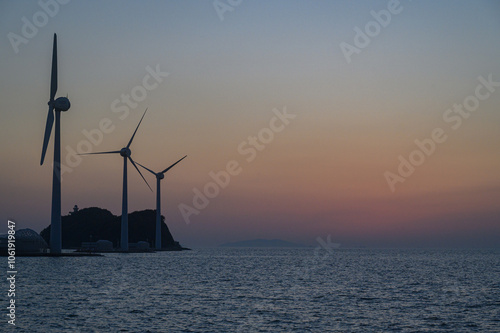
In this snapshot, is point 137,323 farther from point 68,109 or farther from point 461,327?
point 68,109

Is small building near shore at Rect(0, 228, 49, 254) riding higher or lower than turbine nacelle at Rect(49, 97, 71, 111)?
lower

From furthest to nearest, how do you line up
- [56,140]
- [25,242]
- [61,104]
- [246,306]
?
1. [25,242]
2. [61,104]
3. [56,140]
4. [246,306]

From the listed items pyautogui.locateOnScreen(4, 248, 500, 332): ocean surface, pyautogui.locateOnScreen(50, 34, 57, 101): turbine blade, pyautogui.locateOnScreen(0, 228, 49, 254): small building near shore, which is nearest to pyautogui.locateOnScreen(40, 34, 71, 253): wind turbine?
pyautogui.locateOnScreen(50, 34, 57, 101): turbine blade

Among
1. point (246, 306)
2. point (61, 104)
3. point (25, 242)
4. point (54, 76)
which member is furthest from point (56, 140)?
point (246, 306)

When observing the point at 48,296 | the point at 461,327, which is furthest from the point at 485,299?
the point at 48,296

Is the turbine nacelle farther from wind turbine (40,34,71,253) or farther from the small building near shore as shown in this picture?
the small building near shore

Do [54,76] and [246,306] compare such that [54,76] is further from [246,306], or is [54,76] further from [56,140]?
[246,306]

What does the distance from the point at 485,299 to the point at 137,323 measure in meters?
46.4

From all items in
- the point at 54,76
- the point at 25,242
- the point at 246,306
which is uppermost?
the point at 54,76

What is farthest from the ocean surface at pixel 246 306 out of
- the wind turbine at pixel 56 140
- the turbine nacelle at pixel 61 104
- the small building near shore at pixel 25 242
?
the small building near shore at pixel 25 242

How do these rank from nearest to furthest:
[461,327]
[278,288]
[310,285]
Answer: [461,327] → [278,288] → [310,285]

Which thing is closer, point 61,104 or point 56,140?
point 56,140

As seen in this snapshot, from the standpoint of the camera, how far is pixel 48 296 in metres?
70.1

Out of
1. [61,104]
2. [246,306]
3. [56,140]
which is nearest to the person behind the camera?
[246,306]
